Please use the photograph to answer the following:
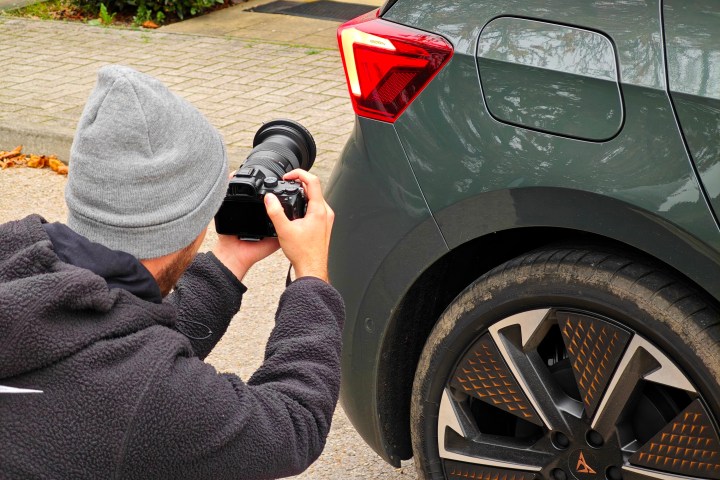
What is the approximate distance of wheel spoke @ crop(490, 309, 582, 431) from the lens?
2.39 metres

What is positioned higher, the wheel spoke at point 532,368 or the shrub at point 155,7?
the wheel spoke at point 532,368

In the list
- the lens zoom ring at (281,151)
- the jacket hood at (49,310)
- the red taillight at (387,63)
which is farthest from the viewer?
the red taillight at (387,63)

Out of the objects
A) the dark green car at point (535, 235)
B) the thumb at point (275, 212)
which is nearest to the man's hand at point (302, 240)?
the thumb at point (275, 212)

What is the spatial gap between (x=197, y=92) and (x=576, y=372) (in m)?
4.77

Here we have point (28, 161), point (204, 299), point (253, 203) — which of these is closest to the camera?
point (253, 203)

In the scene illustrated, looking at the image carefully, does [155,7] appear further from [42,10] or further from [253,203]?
[253,203]

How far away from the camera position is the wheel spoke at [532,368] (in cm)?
239

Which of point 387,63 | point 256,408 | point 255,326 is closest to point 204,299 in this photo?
point 256,408

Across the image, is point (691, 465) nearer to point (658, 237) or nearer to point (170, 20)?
point (658, 237)

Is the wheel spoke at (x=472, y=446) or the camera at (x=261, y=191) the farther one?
the wheel spoke at (x=472, y=446)

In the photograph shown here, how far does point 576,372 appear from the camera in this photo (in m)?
2.35

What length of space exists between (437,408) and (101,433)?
1211 mm

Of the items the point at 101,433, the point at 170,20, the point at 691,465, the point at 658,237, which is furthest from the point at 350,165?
the point at 170,20

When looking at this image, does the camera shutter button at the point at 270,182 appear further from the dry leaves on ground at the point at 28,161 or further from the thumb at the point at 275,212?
the dry leaves on ground at the point at 28,161
